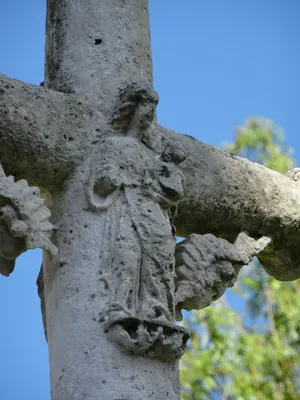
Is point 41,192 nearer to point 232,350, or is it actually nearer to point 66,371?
point 66,371

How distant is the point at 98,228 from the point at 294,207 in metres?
1.54

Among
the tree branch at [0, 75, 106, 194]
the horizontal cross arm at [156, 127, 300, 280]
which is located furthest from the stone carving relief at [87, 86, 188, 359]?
the horizontal cross arm at [156, 127, 300, 280]

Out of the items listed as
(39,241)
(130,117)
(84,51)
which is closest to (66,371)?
(39,241)

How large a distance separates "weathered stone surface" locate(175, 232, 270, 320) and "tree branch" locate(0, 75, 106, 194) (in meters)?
0.69

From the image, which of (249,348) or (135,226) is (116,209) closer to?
(135,226)

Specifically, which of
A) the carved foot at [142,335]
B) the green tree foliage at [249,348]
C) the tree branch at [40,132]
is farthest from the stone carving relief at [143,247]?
the green tree foliage at [249,348]

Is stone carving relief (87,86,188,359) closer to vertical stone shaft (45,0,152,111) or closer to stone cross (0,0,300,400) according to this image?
stone cross (0,0,300,400)

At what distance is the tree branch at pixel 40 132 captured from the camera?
5.00 m

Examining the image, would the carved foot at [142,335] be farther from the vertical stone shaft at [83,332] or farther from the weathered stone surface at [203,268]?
the weathered stone surface at [203,268]

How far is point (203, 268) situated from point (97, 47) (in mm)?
1262

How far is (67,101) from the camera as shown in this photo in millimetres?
5289

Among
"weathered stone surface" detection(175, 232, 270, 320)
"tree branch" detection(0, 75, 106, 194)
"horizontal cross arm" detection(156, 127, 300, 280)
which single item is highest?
"horizontal cross arm" detection(156, 127, 300, 280)

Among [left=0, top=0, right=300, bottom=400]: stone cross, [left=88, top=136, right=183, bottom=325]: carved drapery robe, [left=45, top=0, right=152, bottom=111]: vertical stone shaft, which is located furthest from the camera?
[left=45, top=0, right=152, bottom=111]: vertical stone shaft

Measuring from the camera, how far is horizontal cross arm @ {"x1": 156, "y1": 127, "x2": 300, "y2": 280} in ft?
18.5
